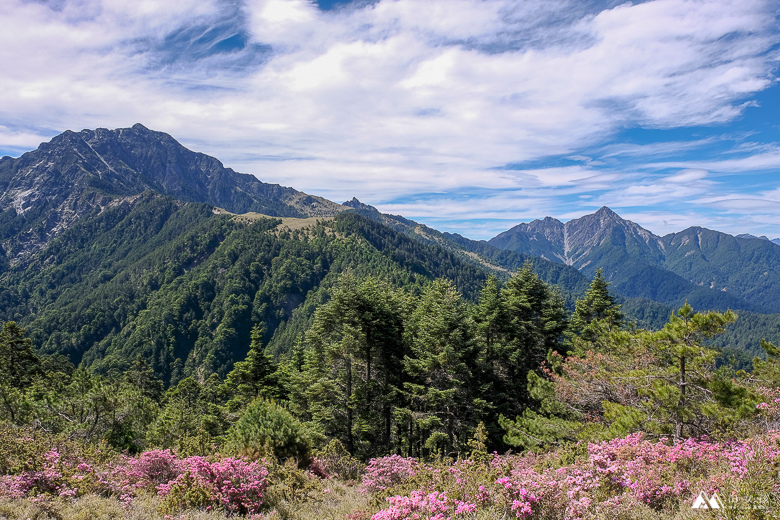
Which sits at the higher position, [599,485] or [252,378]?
[599,485]

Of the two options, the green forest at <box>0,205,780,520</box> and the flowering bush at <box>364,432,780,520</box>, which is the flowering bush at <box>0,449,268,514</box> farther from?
the flowering bush at <box>364,432,780,520</box>

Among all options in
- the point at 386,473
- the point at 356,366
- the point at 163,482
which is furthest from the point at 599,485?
the point at 356,366

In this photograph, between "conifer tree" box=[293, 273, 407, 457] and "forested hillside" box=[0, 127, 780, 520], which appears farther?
"conifer tree" box=[293, 273, 407, 457]

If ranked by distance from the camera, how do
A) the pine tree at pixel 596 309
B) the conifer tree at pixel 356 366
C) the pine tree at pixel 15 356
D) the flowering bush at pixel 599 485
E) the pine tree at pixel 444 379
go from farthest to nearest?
the pine tree at pixel 15 356 → the pine tree at pixel 596 309 → the conifer tree at pixel 356 366 → the pine tree at pixel 444 379 → the flowering bush at pixel 599 485

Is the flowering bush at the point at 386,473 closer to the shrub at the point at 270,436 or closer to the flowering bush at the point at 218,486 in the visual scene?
the shrub at the point at 270,436

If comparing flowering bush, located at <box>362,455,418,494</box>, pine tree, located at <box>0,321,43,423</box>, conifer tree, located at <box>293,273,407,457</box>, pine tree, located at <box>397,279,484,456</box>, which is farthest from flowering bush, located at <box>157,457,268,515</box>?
pine tree, located at <box>0,321,43,423</box>

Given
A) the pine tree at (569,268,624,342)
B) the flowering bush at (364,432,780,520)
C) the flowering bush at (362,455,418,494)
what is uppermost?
the pine tree at (569,268,624,342)

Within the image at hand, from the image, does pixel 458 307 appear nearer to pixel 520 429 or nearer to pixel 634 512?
pixel 520 429

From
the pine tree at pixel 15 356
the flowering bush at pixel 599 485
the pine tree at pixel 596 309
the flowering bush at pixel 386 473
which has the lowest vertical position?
the pine tree at pixel 15 356

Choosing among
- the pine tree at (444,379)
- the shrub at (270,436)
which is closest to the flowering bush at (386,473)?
the shrub at (270,436)

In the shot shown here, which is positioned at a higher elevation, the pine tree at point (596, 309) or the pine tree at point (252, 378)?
the pine tree at point (596, 309)

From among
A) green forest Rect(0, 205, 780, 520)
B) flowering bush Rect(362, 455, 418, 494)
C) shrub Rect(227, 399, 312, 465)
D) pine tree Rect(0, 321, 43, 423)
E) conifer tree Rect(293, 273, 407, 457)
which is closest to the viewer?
green forest Rect(0, 205, 780, 520)

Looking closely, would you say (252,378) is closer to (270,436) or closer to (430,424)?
(430,424)

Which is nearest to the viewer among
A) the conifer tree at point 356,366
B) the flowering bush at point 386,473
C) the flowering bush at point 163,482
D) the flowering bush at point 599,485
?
the flowering bush at point 599,485
